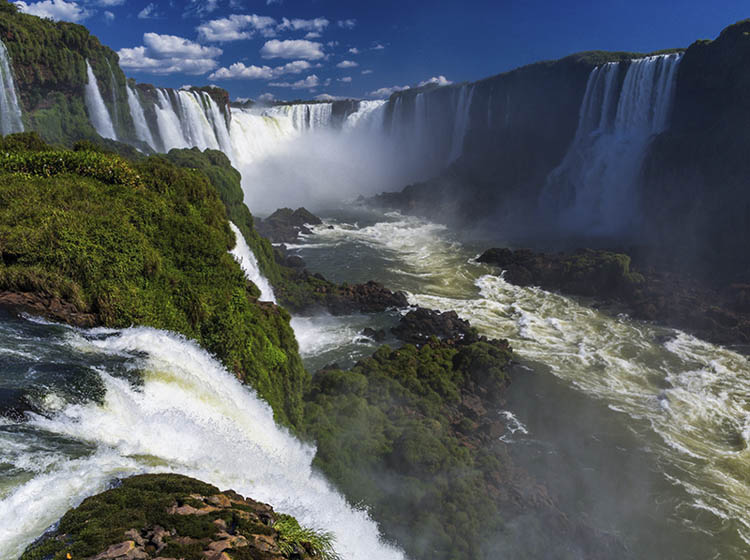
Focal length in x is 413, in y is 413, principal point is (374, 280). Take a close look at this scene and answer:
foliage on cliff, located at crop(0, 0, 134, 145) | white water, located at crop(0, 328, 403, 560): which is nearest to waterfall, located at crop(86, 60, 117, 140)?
foliage on cliff, located at crop(0, 0, 134, 145)

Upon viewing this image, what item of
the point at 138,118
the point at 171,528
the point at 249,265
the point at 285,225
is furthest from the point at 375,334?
the point at 138,118

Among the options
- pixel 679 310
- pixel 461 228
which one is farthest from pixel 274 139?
pixel 679 310

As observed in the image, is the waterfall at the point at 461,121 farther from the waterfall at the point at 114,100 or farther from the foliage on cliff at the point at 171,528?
the foliage on cliff at the point at 171,528

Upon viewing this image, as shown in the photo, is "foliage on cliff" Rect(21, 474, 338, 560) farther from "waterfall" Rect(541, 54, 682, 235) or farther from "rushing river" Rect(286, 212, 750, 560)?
"waterfall" Rect(541, 54, 682, 235)

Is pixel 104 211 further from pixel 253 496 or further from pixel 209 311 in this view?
pixel 253 496

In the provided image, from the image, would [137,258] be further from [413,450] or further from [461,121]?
[461,121]
